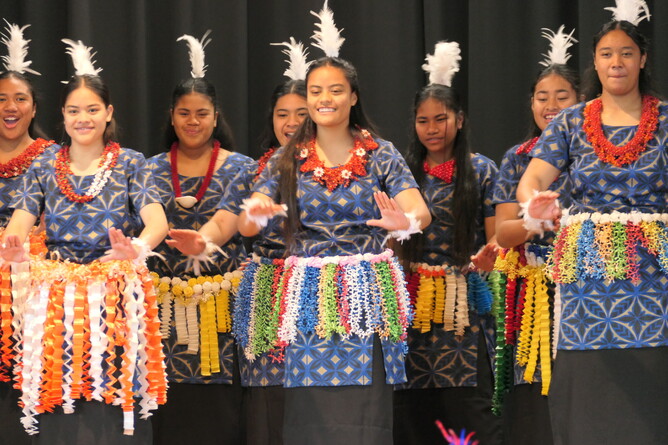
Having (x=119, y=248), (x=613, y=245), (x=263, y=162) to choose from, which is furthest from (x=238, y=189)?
(x=613, y=245)

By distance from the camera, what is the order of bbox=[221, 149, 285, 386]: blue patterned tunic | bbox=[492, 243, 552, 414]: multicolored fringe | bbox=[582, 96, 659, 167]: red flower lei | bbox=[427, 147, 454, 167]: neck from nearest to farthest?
bbox=[582, 96, 659, 167]: red flower lei → bbox=[492, 243, 552, 414]: multicolored fringe → bbox=[221, 149, 285, 386]: blue patterned tunic → bbox=[427, 147, 454, 167]: neck

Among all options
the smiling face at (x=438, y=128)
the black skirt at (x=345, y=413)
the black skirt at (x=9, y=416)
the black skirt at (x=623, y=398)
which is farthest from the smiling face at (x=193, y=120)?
the black skirt at (x=623, y=398)

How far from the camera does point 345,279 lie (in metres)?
3.62

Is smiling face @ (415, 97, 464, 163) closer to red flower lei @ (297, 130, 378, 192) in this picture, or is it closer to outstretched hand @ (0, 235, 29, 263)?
red flower lei @ (297, 130, 378, 192)

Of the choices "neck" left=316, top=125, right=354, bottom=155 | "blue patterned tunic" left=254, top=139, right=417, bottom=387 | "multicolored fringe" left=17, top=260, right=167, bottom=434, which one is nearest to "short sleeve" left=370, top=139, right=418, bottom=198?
"blue patterned tunic" left=254, top=139, right=417, bottom=387

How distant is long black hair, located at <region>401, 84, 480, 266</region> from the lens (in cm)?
456

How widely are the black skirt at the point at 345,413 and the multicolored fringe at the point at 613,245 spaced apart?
0.71 metres

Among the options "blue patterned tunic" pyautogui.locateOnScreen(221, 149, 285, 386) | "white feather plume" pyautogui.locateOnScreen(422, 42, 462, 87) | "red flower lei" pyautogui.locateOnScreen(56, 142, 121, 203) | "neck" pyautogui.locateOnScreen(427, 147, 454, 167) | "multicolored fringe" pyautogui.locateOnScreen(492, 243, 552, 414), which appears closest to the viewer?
"red flower lei" pyautogui.locateOnScreen(56, 142, 121, 203)

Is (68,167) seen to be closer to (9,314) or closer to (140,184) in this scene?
(140,184)

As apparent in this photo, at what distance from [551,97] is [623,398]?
1.51 meters

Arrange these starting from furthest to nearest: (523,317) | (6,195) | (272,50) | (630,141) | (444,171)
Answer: (272,50)
(444,171)
(6,195)
(523,317)
(630,141)

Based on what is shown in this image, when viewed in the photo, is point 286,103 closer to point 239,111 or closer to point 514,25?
point 239,111

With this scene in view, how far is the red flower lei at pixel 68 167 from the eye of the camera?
3.79 metres

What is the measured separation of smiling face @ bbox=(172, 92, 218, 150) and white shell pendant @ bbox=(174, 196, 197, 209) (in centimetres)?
27
